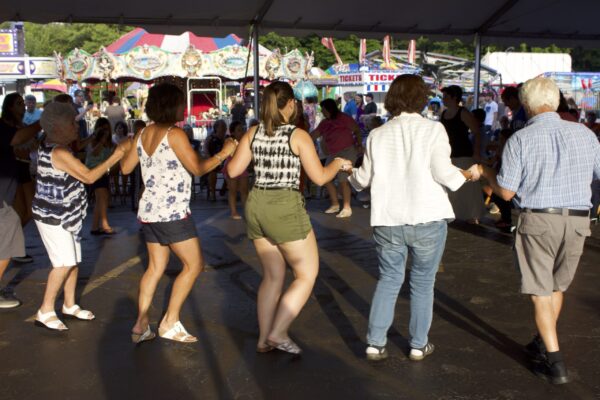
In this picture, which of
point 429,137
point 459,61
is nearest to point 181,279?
point 429,137

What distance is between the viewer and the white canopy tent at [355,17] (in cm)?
948

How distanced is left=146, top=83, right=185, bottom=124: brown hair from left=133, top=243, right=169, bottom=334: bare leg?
0.84 meters

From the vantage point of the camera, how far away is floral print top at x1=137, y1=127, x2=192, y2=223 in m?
4.33

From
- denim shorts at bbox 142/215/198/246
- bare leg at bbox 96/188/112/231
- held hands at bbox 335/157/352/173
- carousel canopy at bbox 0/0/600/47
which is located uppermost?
carousel canopy at bbox 0/0/600/47

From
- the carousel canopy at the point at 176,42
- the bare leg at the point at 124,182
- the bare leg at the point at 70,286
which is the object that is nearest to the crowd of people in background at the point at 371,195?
the bare leg at the point at 70,286

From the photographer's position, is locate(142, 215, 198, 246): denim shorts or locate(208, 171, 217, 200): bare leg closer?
locate(142, 215, 198, 246): denim shorts

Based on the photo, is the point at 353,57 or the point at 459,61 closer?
the point at 459,61

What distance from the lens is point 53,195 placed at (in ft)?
15.8

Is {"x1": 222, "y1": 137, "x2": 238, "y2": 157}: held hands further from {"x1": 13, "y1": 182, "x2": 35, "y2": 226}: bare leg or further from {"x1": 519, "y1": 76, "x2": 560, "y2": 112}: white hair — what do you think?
{"x1": 13, "y1": 182, "x2": 35, "y2": 226}: bare leg

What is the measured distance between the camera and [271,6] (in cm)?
994

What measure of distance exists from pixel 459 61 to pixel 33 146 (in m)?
28.8

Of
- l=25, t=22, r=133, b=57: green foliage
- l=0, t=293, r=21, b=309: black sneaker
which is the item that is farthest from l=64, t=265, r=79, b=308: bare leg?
l=25, t=22, r=133, b=57: green foliage

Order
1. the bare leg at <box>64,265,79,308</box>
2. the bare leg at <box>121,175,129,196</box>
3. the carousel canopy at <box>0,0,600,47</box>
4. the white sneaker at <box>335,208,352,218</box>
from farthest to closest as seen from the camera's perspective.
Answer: the bare leg at <box>121,175,129,196</box>, the white sneaker at <box>335,208,352,218</box>, the carousel canopy at <box>0,0,600,47</box>, the bare leg at <box>64,265,79,308</box>

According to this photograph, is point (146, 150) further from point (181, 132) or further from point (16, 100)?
point (16, 100)
